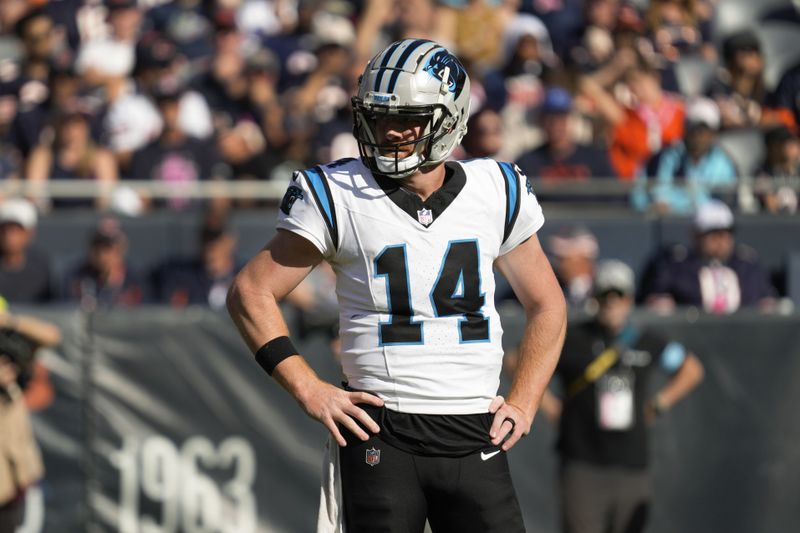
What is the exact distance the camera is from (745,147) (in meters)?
11.0

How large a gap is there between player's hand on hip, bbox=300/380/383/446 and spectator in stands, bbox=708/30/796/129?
801cm

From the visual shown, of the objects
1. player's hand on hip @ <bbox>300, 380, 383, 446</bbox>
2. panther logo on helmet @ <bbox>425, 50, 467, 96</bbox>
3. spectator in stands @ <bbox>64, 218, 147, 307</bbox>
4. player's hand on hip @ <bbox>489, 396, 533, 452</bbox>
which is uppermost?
panther logo on helmet @ <bbox>425, 50, 467, 96</bbox>

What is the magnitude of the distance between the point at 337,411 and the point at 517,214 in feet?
2.61

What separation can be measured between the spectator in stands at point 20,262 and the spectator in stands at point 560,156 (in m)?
3.51

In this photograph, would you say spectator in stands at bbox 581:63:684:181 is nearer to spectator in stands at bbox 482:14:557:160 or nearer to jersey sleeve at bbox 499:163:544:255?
spectator in stands at bbox 482:14:557:160

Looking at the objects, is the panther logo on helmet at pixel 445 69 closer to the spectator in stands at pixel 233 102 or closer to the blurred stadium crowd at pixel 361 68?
the blurred stadium crowd at pixel 361 68

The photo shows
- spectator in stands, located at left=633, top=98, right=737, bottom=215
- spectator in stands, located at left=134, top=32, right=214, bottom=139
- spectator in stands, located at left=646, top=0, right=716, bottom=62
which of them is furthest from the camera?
spectator in stands, located at left=646, top=0, right=716, bottom=62

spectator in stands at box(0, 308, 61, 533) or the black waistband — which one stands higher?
the black waistband

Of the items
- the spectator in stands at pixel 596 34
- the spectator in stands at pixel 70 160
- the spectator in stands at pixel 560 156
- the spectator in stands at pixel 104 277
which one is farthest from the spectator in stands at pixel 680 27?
the spectator in stands at pixel 104 277

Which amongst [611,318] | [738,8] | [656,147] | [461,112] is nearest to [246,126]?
[656,147]

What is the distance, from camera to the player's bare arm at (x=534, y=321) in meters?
4.21

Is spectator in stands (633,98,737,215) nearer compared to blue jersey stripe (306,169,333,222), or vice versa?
blue jersey stripe (306,169,333,222)

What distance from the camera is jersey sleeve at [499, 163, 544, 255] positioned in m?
4.17

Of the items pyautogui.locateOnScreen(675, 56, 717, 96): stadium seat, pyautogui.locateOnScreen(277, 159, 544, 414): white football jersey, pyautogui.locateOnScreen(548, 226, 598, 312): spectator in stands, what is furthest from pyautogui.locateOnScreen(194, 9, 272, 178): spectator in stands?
pyautogui.locateOnScreen(277, 159, 544, 414): white football jersey
